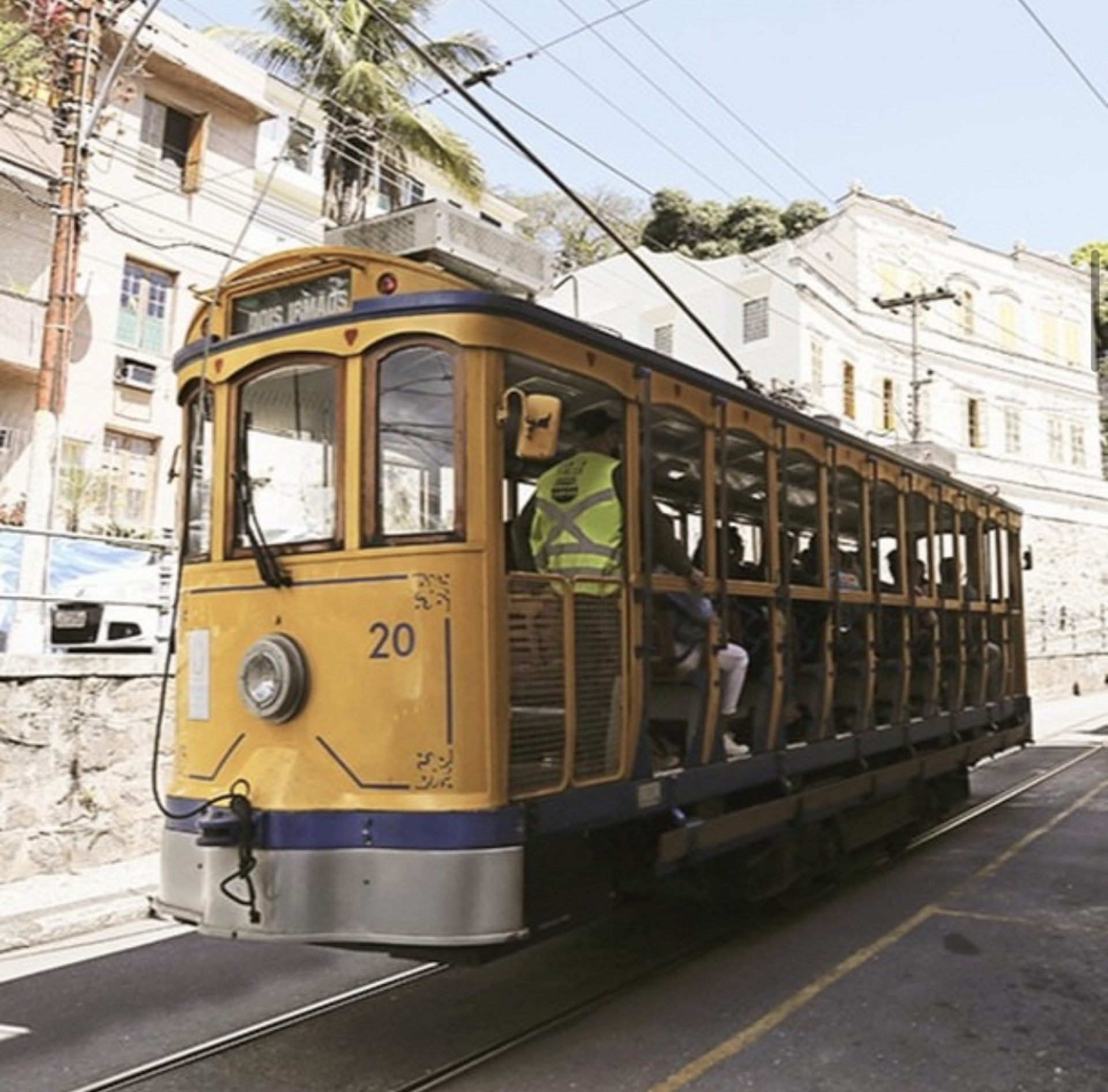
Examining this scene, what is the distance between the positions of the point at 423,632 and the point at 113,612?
20.6ft

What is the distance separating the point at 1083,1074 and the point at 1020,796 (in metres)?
8.13

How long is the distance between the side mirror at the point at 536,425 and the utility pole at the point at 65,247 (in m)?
7.16

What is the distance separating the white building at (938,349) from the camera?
3055 cm

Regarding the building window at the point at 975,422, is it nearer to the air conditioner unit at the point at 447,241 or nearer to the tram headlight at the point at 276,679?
the air conditioner unit at the point at 447,241

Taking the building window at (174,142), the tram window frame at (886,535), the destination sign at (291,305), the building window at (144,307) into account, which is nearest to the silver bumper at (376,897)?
the destination sign at (291,305)

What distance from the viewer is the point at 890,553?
823 centimetres

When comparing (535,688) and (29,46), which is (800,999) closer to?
(535,688)

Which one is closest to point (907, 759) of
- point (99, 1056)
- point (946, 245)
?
point (99, 1056)

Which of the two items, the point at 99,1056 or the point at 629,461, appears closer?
the point at 99,1056

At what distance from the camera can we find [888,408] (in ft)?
112

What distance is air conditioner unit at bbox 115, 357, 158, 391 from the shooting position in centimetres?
1720

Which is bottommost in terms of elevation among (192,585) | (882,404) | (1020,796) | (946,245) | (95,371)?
(1020,796)

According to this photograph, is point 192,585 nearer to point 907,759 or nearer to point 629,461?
point 629,461

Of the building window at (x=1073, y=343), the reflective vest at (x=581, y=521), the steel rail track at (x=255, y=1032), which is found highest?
the building window at (x=1073, y=343)
